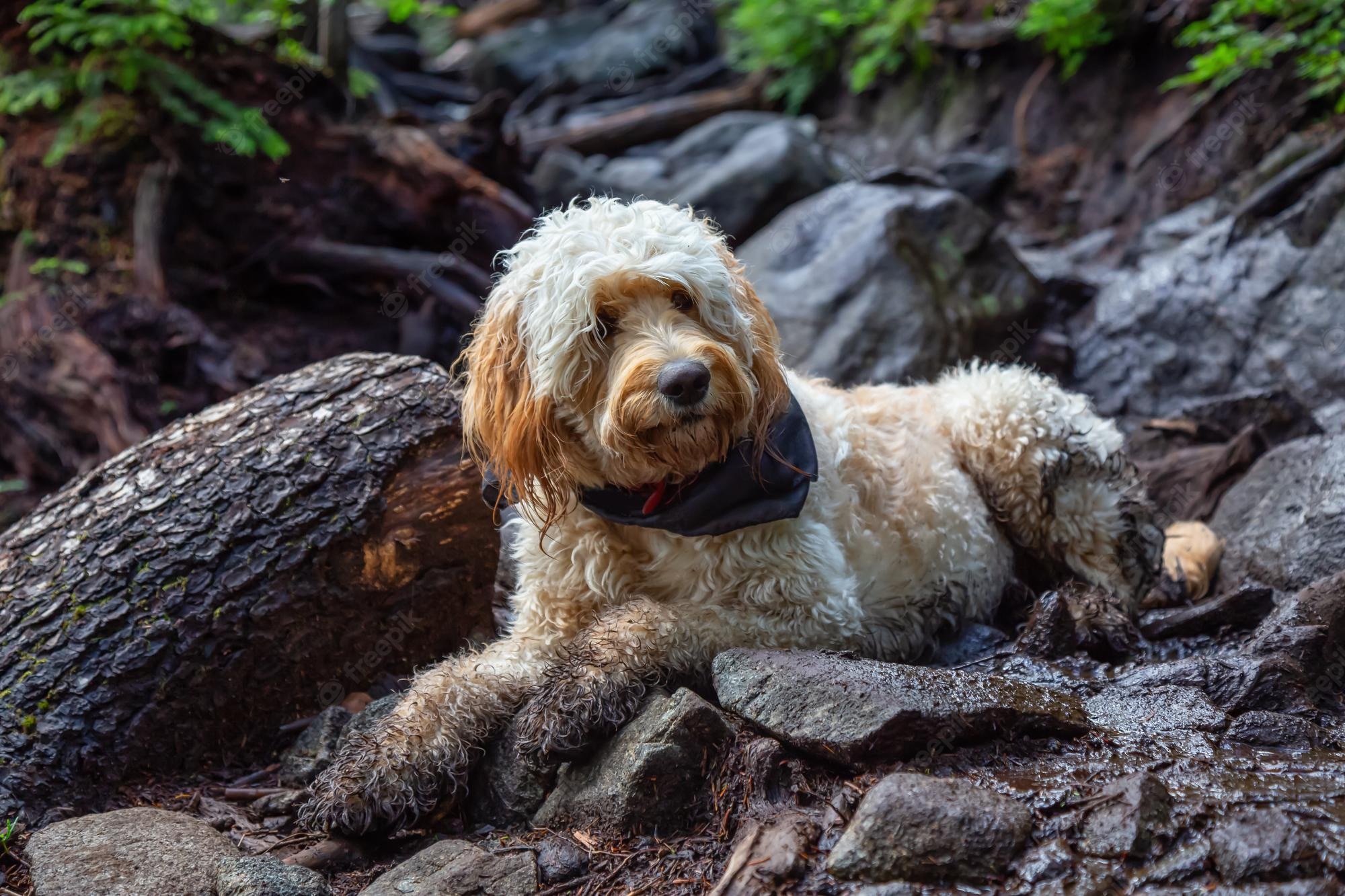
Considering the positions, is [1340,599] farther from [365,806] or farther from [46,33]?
[46,33]

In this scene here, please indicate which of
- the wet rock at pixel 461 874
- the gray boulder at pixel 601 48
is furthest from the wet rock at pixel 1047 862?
the gray boulder at pixel 601 48

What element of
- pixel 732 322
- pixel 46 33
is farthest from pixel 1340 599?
pixel 46 33

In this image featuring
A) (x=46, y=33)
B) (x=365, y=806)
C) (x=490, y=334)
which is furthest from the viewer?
(x=46, y=33)

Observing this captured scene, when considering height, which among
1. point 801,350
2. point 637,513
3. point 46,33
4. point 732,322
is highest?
point 46,33

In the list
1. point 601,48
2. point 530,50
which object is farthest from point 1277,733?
point 530,50

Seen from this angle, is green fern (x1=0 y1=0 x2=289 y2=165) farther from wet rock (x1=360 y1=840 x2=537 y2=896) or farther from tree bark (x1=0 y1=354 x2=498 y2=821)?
wet rock (x1=360 y1=840 x2=537 y2=896)

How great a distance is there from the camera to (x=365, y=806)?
13.4 feet

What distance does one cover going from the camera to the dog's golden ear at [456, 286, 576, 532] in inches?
165

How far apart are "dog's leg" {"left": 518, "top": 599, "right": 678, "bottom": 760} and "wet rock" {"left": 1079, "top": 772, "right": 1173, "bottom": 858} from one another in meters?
1.78

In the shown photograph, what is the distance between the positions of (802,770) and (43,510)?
13.8 feet

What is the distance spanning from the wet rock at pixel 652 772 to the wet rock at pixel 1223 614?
2.77 metres

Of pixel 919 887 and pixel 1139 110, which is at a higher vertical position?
pixel 1139 110

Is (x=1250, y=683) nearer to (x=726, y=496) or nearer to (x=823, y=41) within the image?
(x=726, y=496)

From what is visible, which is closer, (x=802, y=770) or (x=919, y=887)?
(x=919, y=887)
